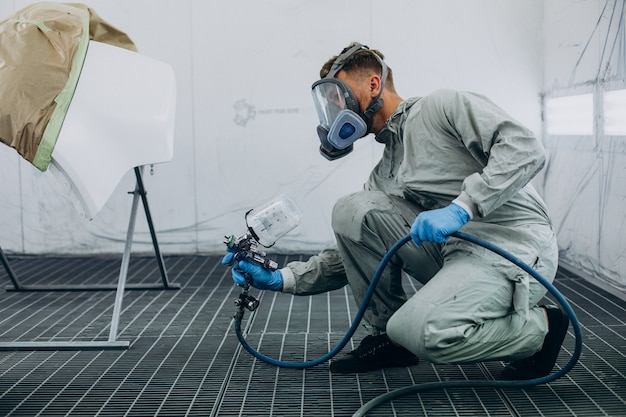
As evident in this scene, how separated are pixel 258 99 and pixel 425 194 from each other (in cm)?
239

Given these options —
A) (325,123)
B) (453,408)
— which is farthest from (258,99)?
(453,408)

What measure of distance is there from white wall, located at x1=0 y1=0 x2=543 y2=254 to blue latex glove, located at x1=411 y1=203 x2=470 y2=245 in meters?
2.49

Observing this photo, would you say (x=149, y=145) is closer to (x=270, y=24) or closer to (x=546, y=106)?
(x=270, y=24)

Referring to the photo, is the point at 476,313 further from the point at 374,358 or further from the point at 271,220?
the point at 271,220

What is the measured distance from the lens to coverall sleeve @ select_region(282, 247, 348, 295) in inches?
98.7

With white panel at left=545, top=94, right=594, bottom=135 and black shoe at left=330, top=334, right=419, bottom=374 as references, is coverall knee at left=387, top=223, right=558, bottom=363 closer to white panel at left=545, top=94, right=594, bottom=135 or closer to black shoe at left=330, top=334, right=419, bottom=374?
black shoe at left=330, top=334, right=419, bottom=374

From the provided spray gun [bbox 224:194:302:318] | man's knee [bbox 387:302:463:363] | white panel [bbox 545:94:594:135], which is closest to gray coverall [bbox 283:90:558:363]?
man's knee [bbox 387:302:463:363]

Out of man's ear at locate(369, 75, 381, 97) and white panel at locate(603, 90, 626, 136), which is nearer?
man's ear at locate(369, 75, 381, 97)

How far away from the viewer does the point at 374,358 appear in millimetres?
2418

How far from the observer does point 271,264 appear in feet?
7.88

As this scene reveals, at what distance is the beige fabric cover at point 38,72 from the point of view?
8.36ft

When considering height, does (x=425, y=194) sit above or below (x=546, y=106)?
below

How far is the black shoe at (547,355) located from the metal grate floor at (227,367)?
6 centimetres

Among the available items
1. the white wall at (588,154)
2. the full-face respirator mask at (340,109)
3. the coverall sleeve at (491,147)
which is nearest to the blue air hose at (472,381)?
the coverall sleeve at (491,147)
